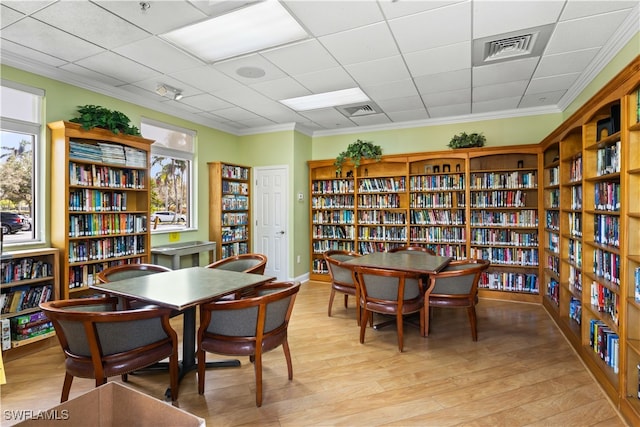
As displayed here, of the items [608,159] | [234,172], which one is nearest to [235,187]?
[234,172]

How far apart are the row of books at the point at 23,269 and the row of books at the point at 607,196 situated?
5271 mm

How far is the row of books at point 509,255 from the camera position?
516 centimetres

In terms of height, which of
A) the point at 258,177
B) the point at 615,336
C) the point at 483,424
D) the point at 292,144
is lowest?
the point at 483,424

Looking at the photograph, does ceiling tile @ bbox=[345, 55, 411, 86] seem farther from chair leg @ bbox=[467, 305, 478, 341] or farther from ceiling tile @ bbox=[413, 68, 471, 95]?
chair leg @ bbox=[467, 305, 478, 341]

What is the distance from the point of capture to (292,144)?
623 centimetres

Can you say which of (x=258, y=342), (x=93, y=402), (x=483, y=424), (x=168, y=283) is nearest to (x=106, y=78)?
(x=168, y=283)

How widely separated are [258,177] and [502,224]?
4334 mm

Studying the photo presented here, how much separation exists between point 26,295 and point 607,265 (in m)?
5.36

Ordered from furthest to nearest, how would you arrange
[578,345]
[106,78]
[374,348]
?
[106,78], [374,348], [578,345]

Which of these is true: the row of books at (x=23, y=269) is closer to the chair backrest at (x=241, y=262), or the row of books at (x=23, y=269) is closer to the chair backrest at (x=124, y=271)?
the chair backrest at (x=124, y=271)

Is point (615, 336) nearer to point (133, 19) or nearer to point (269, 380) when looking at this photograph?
point (269, 380)

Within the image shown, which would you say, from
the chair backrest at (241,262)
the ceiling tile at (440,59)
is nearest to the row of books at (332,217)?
the chair backrest at (241,262)

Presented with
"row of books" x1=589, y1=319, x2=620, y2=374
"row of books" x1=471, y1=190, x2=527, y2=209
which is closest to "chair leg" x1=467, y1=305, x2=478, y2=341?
"row of books" x1=589, y1=319, x2=620, y2=374

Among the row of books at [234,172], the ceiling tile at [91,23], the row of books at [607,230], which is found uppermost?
the ceiling tile at [91,23]
